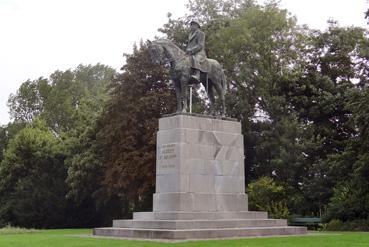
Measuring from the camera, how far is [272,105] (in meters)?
36.9

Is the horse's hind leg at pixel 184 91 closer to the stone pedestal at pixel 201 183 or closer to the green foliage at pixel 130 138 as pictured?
the stone pedestal at pixel 201 183

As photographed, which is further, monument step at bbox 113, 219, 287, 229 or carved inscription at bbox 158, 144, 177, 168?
carved inscription at bbox 158, 144, 177, 168

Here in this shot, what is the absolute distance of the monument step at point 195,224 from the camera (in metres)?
19.3

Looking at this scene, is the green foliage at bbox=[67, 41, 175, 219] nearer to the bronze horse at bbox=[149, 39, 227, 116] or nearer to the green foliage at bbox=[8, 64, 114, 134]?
the bronze horse at bbox=[149, 39, 227, 116]

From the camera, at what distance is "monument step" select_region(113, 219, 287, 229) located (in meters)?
19.3

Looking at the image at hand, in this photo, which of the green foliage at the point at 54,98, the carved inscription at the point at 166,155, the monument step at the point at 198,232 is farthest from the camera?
the green foliage at the point at 54,98

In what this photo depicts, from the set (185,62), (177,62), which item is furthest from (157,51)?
(185,62)

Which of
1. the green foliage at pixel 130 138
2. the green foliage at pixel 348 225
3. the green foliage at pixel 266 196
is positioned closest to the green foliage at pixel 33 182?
the green foliage at pixel 130 138

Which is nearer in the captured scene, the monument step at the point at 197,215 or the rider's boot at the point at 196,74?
the monument step at the point at 197,215

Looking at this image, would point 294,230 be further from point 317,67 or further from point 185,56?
point 317,67

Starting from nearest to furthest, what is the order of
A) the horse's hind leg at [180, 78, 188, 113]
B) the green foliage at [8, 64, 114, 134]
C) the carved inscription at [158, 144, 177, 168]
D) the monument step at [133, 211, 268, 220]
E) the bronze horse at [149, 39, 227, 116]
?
the monument step at [133, 211, 268, 220] → the carved inscription at [158, 144, 177, 168] → the bronze horse at [149, 39, 227, 116] → the horse's hind leg at [180, 78, 188, 113] → the green foliage at [8, 64, 114, 134]

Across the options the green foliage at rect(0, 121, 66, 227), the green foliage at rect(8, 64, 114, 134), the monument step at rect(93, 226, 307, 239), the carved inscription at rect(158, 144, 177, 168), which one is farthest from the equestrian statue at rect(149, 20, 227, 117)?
the green foliage at rect(8, 64, 114, 134)

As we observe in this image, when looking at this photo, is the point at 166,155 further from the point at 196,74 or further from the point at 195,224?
the point at 195,224

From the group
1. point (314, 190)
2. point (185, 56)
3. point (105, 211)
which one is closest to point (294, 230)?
point (185, 56)
